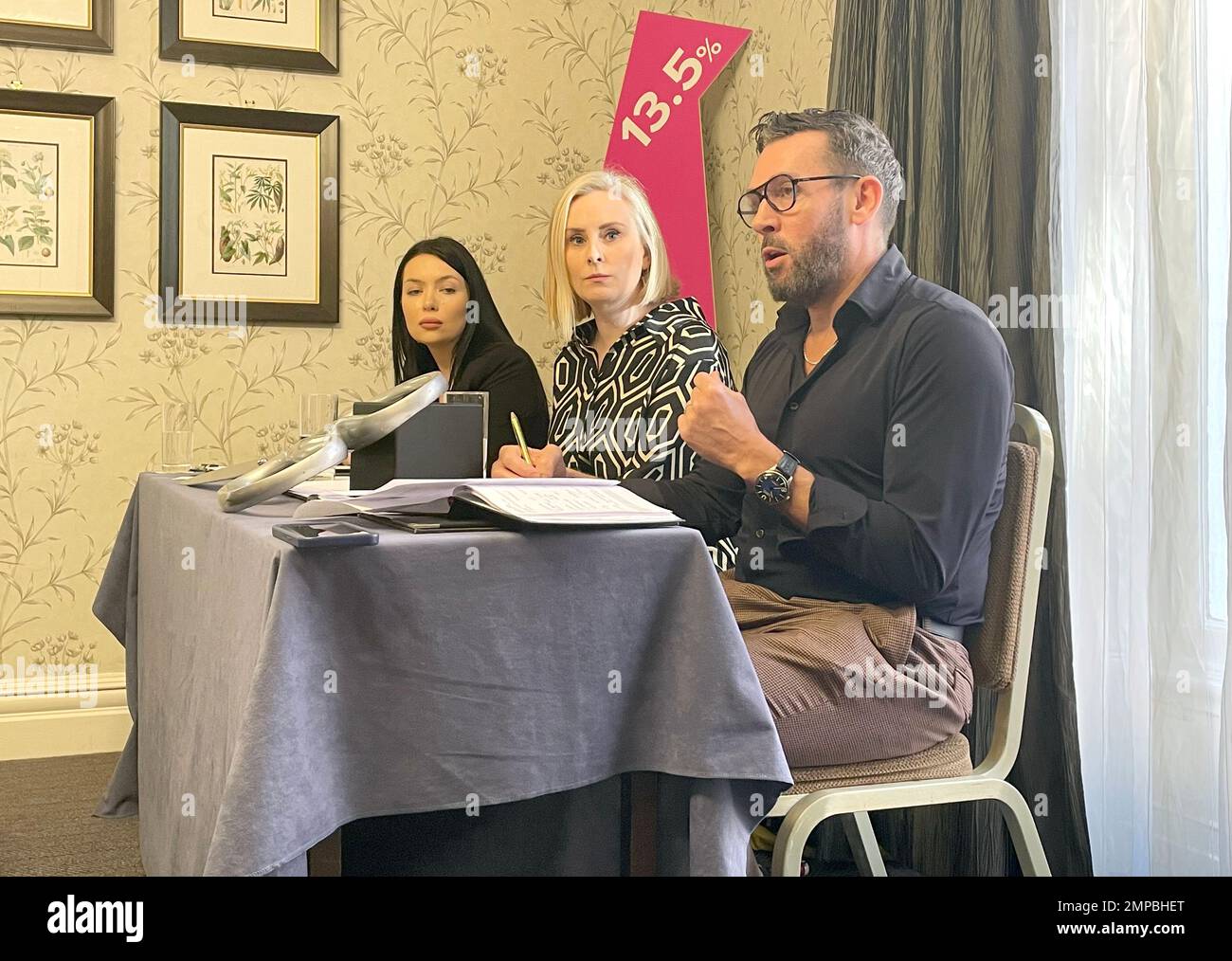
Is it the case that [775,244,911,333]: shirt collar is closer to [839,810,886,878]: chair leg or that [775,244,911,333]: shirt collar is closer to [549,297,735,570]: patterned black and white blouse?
[549,297,735,570]: patterned black and white blouse

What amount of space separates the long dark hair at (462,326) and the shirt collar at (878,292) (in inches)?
51.2

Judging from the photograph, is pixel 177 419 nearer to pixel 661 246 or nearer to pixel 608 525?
pixel 661 246

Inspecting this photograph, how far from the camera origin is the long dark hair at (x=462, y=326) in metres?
3.00

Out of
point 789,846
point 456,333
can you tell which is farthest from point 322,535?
point 456,333

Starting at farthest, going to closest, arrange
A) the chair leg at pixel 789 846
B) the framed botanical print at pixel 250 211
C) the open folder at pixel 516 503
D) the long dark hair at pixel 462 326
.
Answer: the framed botanical print at pixel 250 211 < the long dark hair at pixel 462 326 < the chair leg at pixel 789 846 < the open folder at pixel 516 503

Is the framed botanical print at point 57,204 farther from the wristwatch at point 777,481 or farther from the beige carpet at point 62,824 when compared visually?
the wristwatch at point 777,481

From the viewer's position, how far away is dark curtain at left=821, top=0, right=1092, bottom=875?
195cm

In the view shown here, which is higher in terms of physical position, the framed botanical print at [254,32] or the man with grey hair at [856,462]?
the framed botanical print at [254,32]

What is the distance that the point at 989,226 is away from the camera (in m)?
2.12

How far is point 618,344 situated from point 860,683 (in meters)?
1.14

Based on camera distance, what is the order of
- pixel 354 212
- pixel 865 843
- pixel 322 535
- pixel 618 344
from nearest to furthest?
pixel 322 535, pixel 865 843, pixel 618 344, pixel 354 212

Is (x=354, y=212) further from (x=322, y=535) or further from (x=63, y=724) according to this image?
(x=322, y=535)

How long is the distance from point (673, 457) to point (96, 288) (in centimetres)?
179

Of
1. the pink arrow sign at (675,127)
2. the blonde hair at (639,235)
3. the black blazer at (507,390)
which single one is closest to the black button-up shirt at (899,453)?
the blonde hair at (639,235)
